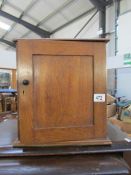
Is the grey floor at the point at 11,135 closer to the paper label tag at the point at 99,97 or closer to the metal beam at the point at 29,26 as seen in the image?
the paper label tag at the point at 99,97

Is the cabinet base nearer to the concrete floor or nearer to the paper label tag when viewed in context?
the concrete floor

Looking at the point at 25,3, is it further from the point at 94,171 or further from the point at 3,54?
the point at 94,171

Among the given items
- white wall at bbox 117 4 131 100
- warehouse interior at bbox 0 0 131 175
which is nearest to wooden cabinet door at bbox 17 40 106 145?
warehouse interior at bbox 0 0 131 175

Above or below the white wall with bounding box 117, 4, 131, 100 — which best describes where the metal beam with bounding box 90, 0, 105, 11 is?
above

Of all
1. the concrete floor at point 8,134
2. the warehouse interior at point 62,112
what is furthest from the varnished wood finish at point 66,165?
the concrete floor at point 8,134

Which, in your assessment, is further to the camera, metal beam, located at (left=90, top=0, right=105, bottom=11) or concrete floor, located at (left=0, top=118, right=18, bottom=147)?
metal beam, located at (left=90, top=0, right=105, bottom=11)

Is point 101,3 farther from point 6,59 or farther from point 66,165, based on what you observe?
point 66,165

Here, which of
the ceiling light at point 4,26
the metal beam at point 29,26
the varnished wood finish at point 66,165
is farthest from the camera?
the ceiling light at point 4,26

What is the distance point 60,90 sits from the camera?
992mm

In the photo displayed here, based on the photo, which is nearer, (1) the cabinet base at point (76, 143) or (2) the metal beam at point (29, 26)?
(1) the cabinet base at point (76, 143)

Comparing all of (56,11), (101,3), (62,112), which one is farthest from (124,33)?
(62,112)

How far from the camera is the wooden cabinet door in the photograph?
3.16ft

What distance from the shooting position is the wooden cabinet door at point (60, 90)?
964 mm

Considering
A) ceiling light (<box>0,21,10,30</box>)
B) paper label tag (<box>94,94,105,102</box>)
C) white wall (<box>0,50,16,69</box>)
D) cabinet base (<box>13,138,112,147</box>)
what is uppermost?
ceiling light (<box>0,21,10,30</box>)
